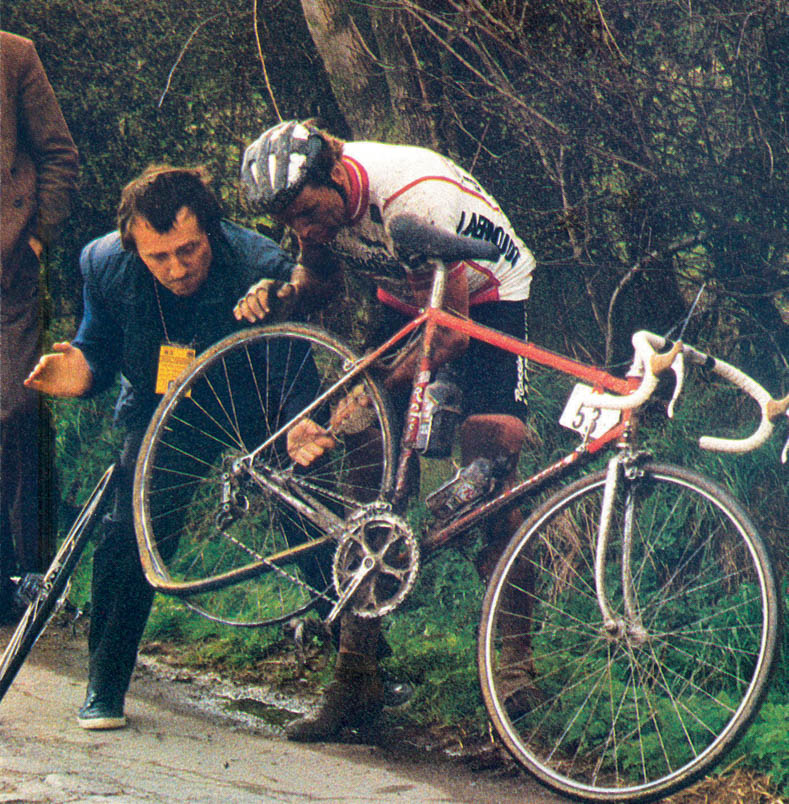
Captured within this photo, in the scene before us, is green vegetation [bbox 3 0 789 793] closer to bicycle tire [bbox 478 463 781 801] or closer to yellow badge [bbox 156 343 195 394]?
bicycle tire [bbox 478 463 781 801]

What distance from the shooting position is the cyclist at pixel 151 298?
12.0ft

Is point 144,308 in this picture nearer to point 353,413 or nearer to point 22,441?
point 22,441

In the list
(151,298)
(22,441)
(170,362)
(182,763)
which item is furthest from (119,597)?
(151,298)

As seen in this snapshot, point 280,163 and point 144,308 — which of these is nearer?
point 280,163

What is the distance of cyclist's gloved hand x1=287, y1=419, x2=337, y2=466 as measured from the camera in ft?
11.4

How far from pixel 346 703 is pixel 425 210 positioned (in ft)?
5.92

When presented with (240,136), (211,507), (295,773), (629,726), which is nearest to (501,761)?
(629,726)

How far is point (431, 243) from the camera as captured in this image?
339 centimetres

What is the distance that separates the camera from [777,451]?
10.9 ft

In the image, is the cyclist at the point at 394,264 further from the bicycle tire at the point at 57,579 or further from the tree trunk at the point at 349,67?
the bicycle tire at the point at 57,579

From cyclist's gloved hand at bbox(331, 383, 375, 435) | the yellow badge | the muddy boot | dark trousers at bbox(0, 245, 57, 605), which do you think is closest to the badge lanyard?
the yellow badge

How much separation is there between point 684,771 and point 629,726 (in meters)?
0.37

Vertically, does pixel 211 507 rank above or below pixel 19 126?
below

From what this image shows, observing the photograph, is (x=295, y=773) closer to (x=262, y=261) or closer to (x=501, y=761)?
(x=501, y=761)
